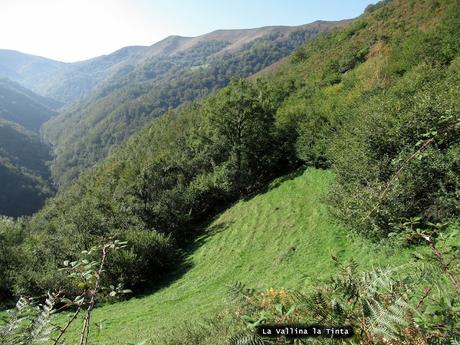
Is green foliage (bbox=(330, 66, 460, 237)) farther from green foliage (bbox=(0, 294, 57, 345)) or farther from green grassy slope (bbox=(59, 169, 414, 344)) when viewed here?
green foliage (bbox=(0, 294, 57, 345))

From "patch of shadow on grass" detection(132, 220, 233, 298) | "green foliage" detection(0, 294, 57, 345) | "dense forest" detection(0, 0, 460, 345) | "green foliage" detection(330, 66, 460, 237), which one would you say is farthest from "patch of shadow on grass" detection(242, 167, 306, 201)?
"green foliage" detection(0, 294, 57, 345)

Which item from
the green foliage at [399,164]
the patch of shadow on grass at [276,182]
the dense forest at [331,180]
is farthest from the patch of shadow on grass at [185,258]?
the green foliage at [399,164]

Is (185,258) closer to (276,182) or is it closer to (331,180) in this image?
(276,182)

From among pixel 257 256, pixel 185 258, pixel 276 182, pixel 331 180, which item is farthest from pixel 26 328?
pixel 276 182

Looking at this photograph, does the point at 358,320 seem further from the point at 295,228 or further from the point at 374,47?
the point at 374,47

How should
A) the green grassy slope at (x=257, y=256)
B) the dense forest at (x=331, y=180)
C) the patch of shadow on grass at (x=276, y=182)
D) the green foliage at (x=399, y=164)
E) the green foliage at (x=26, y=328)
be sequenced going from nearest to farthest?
the green foliage at (x=26, y=328)
the dense forest at (x=331, y=180)
the green foliage at (x=399, y=164)
the green grassy slope at (x=257, y=256)
the patch of shadow on grass at (x=276, y=182)

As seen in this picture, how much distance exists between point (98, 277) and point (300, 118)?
129 ft

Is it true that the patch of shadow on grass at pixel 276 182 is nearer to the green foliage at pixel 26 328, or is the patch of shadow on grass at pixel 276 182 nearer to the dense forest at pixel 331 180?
the dense forest at pixel 331 180

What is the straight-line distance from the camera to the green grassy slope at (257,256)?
58.8 feet

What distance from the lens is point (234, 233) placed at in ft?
102

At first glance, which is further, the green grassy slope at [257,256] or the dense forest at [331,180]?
the green grassy slope at [257,256]

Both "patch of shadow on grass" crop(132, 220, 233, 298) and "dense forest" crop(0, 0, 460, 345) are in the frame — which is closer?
"dense forest" crop(0, 0, 460, 345)

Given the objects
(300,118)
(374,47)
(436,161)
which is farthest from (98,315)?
(374,47)

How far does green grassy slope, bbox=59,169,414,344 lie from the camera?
58.8ft
